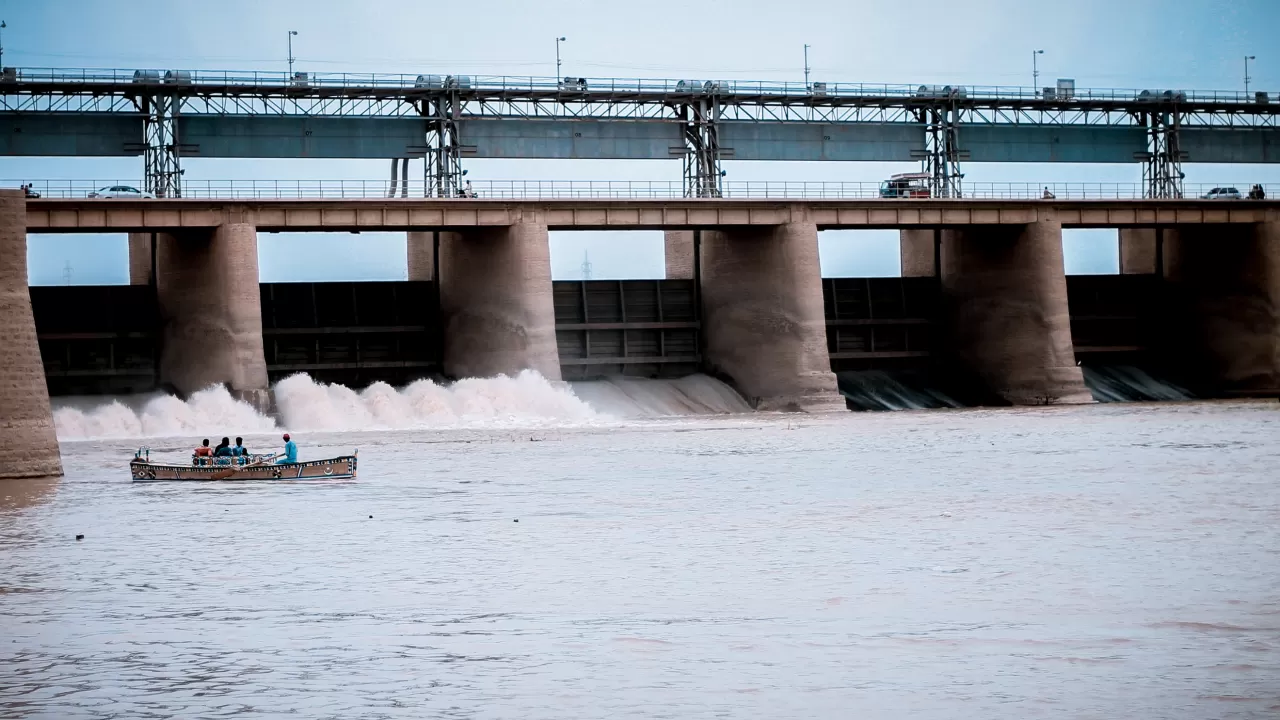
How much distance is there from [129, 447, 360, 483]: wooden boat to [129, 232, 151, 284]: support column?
88.1ft

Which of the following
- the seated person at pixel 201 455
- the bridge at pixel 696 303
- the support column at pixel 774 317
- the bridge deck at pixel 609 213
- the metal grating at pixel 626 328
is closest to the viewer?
the seated person at pixel 201 455

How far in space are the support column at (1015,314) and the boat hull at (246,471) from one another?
37039 millimetres

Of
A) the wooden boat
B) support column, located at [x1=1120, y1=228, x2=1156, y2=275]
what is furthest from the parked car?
the wooden boat

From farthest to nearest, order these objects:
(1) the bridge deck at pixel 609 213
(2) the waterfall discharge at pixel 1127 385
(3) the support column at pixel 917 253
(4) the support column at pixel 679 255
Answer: (3) the support column at pixel 917 253 < (2) the waterfall discharge at pixel 1127 385 < (4) the support column at pixel 679 255 < (1) the bridge deck at pixel 609 213

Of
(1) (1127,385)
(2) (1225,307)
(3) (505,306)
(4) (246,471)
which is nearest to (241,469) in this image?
(4) (246,471)

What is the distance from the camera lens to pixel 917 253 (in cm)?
7569

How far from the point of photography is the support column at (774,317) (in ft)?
205

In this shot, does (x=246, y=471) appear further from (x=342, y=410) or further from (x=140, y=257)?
(x=140, y=257)

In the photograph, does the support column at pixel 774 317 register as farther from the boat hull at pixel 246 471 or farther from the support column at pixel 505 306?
the boat hull at pixel 246 471

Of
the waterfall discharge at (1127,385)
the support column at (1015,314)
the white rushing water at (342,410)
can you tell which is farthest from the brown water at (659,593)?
the waterfall discharge at (1127,385)

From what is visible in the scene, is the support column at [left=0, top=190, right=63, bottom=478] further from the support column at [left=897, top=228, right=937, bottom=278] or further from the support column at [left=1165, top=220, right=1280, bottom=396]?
the support column at [left=1165, top=220, right=1280, bottom=396]

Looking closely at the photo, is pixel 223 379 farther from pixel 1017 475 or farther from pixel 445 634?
pixel 445 634

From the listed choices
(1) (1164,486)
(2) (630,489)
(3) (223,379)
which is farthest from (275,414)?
(1) (1164,486)

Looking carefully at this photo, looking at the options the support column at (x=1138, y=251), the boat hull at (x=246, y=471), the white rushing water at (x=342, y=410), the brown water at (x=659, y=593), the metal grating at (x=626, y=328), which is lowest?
the brown water at (x=659, y=593)
